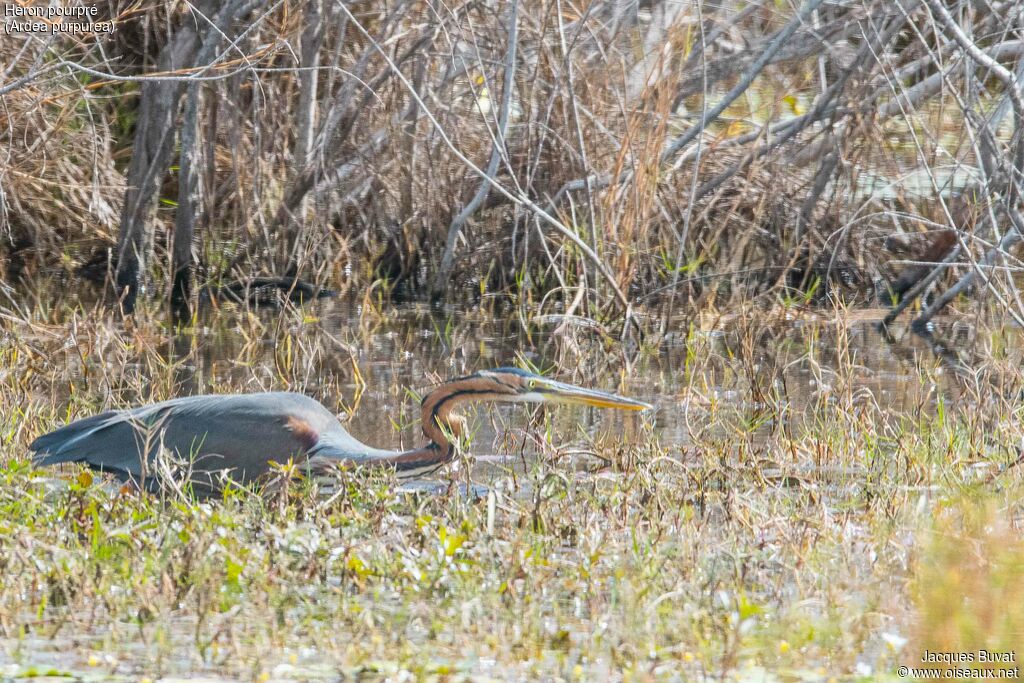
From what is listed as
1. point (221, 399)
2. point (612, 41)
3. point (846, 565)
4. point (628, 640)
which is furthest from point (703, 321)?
point (628, 640)

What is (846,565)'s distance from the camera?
4000 mm

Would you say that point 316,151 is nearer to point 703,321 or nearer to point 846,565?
point 703,321

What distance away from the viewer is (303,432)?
5.11 m

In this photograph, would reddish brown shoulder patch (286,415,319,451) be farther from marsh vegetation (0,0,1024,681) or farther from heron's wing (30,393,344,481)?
marsh vegetation (0,0,1024,681)

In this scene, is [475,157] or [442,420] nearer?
[442,420]

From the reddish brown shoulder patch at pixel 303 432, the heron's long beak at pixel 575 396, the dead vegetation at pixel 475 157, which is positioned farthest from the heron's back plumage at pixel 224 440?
the dead vegetation at pixel 475 157

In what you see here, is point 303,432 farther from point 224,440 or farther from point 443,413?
point 443,413

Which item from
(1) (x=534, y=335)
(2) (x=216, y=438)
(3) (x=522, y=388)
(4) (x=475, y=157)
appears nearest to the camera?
(2) (x=216, y=438)

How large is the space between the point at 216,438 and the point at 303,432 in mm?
307

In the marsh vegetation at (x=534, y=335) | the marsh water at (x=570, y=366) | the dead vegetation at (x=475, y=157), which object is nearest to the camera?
the marsh vegetation at (x=534, y=335)

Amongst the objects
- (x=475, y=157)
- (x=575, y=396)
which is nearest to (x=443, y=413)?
(x=575, y=396)

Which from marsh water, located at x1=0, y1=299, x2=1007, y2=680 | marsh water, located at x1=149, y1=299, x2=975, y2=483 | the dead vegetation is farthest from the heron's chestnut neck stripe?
the dead vegetation

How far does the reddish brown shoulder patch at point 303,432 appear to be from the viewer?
16.7ft

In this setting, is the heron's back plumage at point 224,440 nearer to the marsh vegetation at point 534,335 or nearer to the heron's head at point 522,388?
the marsh vegetation at point 534,335
